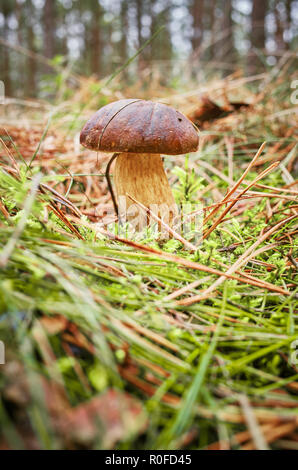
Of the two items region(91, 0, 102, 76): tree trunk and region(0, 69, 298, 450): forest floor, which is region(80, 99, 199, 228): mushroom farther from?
region(91, 0, 102, 76): tree trunk

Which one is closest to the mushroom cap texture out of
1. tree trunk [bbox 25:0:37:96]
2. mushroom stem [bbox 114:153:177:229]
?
mushroom stem [bbox 114:153:177:229]

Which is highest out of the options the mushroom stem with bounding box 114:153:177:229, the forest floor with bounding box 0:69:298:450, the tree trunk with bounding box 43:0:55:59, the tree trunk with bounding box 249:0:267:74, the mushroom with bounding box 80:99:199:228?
the tree trunk with bounding box 43:0:55:59

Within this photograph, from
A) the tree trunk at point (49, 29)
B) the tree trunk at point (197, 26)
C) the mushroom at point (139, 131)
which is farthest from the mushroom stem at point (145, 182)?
the tree trunk at point (197, 26)

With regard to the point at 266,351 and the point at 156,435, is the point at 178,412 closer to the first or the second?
the point at 156,435

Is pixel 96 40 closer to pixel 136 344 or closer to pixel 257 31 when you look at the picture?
pixel 257 31

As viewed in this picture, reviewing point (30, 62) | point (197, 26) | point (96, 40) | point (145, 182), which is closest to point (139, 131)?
point (145, 182)
